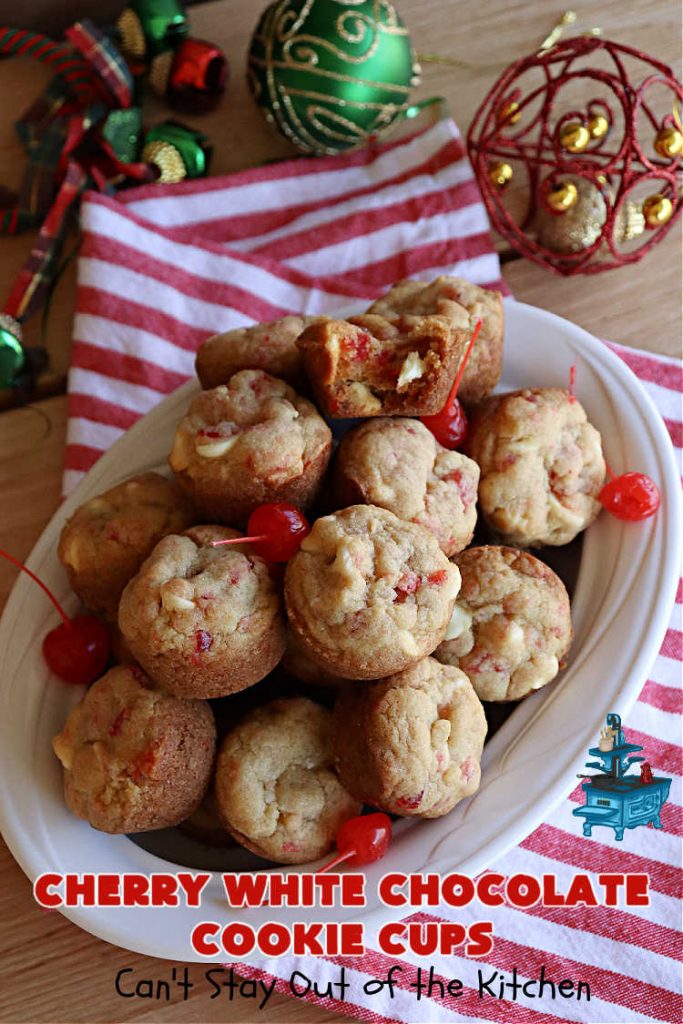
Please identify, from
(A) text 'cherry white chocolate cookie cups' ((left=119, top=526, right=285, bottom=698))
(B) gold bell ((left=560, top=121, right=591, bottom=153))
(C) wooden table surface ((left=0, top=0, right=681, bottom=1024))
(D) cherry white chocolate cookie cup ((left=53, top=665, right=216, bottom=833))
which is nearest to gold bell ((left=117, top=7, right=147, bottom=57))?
(C) wooden table surface ((left=0, top=0, right=681, bottom=1024))

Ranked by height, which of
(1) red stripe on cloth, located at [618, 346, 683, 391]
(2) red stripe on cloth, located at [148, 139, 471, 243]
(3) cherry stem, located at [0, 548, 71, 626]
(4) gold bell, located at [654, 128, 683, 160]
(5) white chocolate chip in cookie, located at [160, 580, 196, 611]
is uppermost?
(4) gold bell, located at [654, 128, 683, 160]

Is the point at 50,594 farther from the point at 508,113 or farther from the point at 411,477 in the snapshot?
the point at 508,113

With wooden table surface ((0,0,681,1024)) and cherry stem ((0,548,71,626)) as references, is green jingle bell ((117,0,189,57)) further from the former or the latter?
cherry stem ((0,548,71,626))

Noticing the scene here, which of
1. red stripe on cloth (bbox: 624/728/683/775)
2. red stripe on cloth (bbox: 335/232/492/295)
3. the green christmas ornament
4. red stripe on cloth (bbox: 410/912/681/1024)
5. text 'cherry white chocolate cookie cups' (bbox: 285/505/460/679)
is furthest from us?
red stripe on cloth (bbox: 335/232/492/295)

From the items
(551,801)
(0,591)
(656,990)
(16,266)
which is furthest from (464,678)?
(16,266)

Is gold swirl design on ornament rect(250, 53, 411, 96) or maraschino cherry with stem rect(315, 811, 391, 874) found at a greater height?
gold swirl design on ornament rect(250, 53, 411, 96)

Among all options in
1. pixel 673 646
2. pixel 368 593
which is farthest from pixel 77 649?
pixel 673 646

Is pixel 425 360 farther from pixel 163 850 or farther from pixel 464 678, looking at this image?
pixel 163 850
